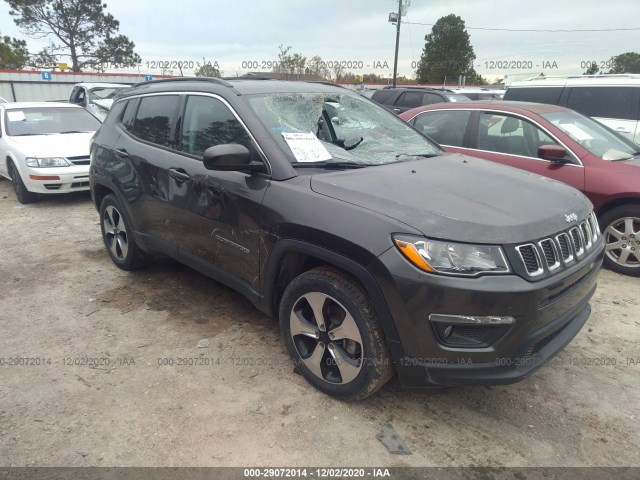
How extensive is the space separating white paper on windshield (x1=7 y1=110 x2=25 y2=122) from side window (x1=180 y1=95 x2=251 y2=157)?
6202 mm

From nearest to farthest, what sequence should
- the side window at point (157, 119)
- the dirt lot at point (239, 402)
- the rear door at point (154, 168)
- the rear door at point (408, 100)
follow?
the dirt lot at point (239, 402) < the rear door at point (154, 168) < the side window at point (157, 119) < the rear door at point (408, 100)

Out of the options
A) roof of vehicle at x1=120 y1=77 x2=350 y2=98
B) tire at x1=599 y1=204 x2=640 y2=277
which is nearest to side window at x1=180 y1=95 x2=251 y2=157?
roof of vehicle at x1=120 y1=77 x2=350 y2=98

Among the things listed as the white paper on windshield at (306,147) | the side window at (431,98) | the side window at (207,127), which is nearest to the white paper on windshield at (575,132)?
the white paper on windshield at (306,147)

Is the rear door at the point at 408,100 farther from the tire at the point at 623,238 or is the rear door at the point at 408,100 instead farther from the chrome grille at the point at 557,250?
the chrome grille at the point at 557,250

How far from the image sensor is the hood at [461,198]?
88.0 inches

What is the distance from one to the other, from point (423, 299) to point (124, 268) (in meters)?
3.43

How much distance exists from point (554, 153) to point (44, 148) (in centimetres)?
722

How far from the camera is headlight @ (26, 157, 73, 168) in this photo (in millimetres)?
7062

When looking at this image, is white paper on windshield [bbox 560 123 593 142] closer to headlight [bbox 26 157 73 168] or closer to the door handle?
A: the door handle

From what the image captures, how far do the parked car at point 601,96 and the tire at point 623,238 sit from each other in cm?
348

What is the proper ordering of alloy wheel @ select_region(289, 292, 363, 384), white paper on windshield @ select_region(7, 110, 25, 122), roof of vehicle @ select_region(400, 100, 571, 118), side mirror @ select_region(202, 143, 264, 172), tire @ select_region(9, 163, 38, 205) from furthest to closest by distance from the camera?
white paper on windshield @ select_region(7, 110, 25, 122)
tire @ select_region(9, 163, 38, 205)
roof of vehicle @ select_region(400, 100, 571, 118)
side mirror @ select_region(202, 143, 264, 172)
alloy wheel @ select_region(289, 292, 363, 384)

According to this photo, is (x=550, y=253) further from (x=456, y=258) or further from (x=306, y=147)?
(x=306, y=147)

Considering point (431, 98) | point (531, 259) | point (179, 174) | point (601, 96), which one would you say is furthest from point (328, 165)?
point (431, 98)

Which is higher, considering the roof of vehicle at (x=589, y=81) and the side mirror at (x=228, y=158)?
the roof of vehicle at (x=589, y=81)
